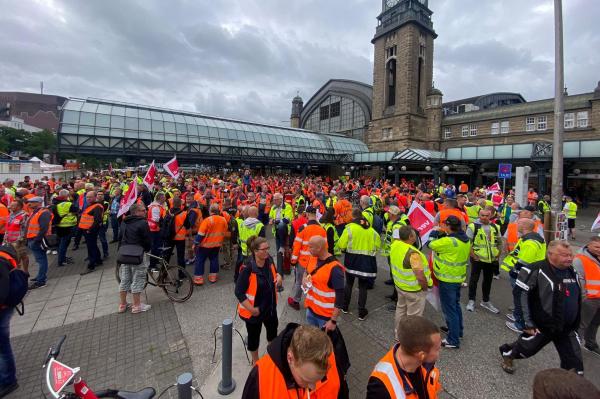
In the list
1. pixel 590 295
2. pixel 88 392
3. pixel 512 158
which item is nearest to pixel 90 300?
pixel 88 392

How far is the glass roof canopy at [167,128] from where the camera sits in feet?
78.1

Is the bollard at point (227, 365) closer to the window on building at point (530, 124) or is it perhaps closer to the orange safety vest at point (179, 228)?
the orange safety vest at point (179, 228)

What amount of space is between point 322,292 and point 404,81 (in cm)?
4047

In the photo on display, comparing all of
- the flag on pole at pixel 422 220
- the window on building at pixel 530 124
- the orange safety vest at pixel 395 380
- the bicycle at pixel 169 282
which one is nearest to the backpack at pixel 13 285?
the bicycle at pixel 169 282

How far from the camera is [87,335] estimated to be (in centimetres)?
435

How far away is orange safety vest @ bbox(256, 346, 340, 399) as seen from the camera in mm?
1620

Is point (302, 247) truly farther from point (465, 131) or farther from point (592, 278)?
A: point (465, 131)

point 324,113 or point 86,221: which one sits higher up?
point 324,113

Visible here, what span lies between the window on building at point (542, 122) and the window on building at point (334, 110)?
2968 cm

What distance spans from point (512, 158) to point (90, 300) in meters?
24.4

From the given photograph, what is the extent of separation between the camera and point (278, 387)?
63.9 inches

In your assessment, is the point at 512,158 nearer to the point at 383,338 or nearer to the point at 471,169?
the point at 471,169

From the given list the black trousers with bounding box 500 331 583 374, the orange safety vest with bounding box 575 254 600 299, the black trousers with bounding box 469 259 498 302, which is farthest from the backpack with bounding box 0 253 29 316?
the orange safety vest with bounding box 575 254 600 299

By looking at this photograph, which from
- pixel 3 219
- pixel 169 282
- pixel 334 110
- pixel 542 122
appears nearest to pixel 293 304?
pixel 169 282
